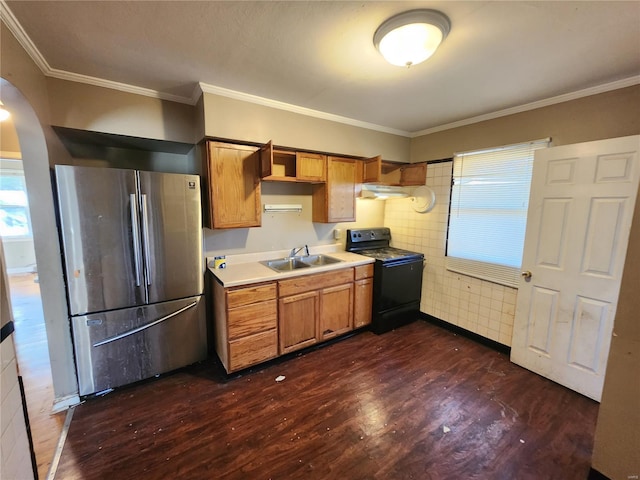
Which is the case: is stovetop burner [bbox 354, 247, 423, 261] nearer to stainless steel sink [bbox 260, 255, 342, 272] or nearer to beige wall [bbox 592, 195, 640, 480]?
stainless steel sink [bbox 260, 255, 342, 272]

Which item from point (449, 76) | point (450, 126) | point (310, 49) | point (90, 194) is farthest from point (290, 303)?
point (450, 126)

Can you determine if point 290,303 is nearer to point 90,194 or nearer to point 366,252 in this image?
point 366,252

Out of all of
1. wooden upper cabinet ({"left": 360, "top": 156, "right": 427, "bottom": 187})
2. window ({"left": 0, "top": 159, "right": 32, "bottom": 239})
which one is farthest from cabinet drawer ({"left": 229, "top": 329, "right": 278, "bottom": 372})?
window ({"left": 0, "top": 159, "right": 32, "bottom": 239})

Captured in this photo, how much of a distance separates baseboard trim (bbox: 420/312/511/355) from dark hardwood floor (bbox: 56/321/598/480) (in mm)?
288

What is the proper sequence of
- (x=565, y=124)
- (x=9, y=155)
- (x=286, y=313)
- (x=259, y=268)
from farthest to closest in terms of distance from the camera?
Result: (x=9, y=155)
(x=259, y=268)
(x=286, y=313)
(x=565, y=124)

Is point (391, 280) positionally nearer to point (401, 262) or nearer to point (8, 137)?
point (401, 262)

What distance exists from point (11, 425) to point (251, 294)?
4.59 ft

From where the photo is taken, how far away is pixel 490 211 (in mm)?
2740

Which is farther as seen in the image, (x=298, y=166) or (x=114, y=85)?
(x=298, y=166)

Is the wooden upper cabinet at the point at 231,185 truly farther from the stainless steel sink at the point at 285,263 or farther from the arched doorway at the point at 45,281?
the arched doorway at the point at 45,281

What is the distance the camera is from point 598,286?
2.00m

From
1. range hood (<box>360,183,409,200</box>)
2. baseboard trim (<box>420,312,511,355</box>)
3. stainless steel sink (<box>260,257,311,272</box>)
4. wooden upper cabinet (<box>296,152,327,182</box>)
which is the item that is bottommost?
baseboard trim (<box>420,312,511,355</box>)

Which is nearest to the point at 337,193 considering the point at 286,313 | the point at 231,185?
the point at 231,185

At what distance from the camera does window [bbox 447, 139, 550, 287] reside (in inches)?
→ 99.0
